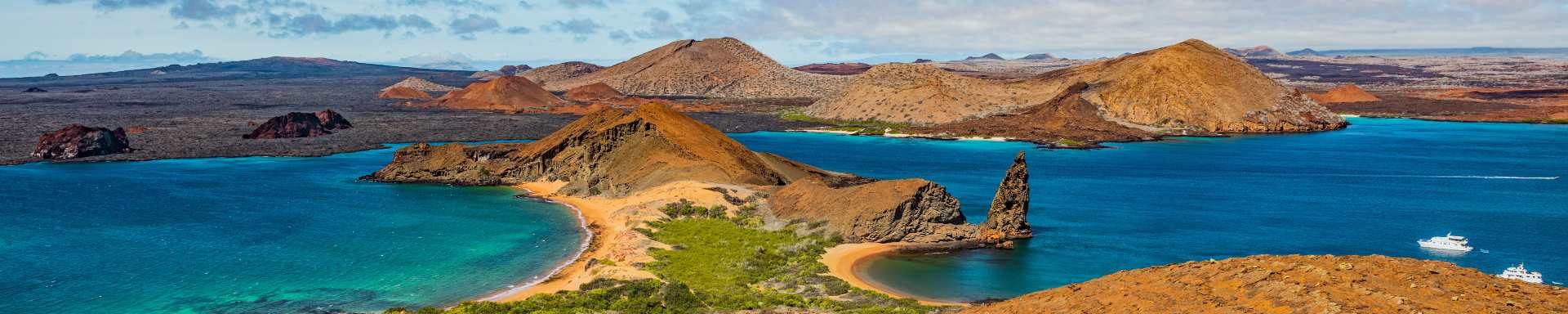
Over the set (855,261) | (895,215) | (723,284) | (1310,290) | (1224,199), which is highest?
(1310,290)

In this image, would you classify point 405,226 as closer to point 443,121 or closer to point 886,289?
point 886,289

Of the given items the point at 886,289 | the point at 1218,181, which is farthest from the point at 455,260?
the point at 1218,181

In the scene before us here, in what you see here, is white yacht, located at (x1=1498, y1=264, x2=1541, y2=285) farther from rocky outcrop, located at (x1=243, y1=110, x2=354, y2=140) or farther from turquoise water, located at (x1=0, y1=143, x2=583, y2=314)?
rocky outcrop, located at (x1=243, y1=110, x2=354, y2=140)

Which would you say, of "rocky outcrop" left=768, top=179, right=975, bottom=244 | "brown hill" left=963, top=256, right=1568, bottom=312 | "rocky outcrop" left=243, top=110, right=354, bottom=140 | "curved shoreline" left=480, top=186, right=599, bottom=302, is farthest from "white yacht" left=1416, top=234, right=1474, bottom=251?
"rocky outcrop" left=243, top=110, right=354, bottom=140

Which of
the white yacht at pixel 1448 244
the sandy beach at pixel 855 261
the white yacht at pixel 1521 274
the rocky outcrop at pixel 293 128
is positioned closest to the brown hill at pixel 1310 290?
the sandy beach at pixel 855 261

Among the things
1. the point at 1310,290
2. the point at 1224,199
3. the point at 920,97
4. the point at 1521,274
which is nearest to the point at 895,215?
the point at 1521,274

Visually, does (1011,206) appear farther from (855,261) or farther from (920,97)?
(920,97)
